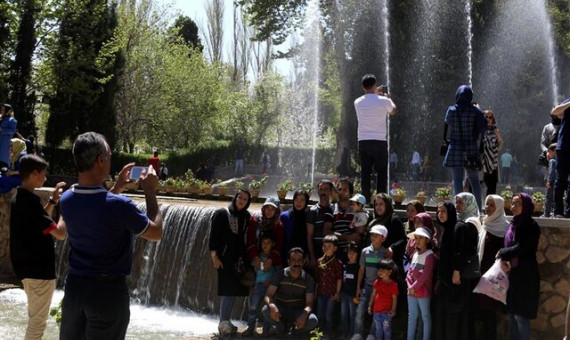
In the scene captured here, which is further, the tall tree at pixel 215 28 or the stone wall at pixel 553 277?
the tall tree at pixel 215 28

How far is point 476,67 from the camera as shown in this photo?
112 ft

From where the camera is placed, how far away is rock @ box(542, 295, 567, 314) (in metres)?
7.66

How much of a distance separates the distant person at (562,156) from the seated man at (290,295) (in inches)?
113

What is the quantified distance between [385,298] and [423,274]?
1.56ft

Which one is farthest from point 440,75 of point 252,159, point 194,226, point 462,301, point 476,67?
point 462,301

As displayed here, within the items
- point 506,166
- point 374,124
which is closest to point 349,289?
point 374,124

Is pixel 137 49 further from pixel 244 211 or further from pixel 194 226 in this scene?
pixel 244 211

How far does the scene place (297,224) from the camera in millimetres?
8570

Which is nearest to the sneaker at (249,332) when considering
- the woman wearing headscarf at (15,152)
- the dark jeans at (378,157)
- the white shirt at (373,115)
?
the dark jeans at (378,157)

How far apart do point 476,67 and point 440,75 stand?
7.50 feet

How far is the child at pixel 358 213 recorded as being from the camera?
8.38 m

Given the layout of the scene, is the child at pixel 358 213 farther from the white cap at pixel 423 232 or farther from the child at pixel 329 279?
the white cap at pixel 423 232

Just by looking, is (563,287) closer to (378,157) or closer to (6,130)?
(378,157)

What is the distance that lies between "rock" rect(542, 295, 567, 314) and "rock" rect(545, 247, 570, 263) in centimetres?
39
